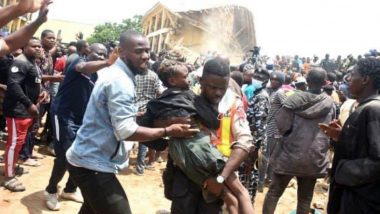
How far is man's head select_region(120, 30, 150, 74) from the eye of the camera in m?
2.94

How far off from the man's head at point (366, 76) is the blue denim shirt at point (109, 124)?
172 cm

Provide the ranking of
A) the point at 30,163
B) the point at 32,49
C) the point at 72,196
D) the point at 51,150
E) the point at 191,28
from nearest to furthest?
1. the point at 72,196
2. the point at 32,49
3. the point at 30,163
4. the point at 51,150
5. the point at 191,28

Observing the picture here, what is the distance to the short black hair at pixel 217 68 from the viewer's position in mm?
2822

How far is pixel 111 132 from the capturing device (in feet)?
9.52

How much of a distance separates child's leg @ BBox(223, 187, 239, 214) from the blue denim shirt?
2.61 ft

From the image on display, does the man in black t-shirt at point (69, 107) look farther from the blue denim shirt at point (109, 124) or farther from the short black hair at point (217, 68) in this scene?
the short black hair at point (217, 68)

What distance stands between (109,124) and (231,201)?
103cm

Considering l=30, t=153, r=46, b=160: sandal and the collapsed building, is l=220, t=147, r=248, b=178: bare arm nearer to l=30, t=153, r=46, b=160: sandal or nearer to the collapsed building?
l=30, t=153, r=46, b=160: sandal

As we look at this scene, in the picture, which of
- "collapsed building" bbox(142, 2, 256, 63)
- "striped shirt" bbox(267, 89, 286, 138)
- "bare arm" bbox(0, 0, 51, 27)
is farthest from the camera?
"collapsed building" bbox(142, 2, 256, 63)

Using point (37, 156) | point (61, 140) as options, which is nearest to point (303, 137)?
point (61, 140)

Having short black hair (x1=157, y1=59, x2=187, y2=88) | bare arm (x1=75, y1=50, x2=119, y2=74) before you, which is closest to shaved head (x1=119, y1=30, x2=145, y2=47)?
short black hair (x1=157, y1=59, x2=187, y2=88)

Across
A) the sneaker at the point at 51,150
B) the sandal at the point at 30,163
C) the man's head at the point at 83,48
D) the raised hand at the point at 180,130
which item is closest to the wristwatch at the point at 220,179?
the raised hand at the point at 180,130

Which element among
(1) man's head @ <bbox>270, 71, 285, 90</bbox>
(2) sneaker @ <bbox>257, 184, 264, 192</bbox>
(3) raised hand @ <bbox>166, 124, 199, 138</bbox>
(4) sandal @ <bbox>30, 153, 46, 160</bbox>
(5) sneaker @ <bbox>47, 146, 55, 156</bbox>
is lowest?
(5) sneaker @ <bbox>47, 146, 55, 156</bbox>

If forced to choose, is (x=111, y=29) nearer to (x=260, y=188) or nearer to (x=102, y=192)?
(x=260, y=188)
